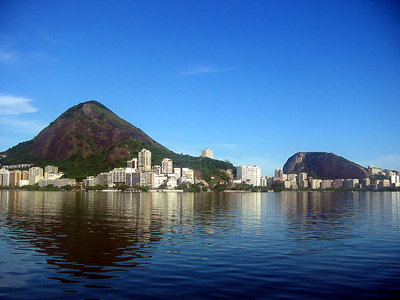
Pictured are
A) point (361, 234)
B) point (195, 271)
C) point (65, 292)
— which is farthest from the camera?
point (361, 234)

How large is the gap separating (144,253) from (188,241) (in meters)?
5.53

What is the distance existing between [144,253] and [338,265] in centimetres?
1151

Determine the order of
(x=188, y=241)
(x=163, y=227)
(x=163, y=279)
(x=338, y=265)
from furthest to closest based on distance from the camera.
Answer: (x=163, y=227), (x=188, y=241), (x=338, y=265), (x=163, y=279)

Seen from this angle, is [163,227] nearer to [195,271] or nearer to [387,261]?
[195,271]

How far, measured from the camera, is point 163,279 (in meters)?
16.7

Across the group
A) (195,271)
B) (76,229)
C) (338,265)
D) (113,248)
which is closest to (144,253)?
(113,248)

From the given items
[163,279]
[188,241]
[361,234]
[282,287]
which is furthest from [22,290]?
[361,234]

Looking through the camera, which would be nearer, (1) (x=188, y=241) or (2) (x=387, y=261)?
(2) (x=387, y=261)

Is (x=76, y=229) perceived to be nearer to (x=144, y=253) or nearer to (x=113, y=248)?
(x=113, y=248)

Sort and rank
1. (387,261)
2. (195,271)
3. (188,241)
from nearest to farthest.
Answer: (195,271)
(387,261)
(188,241)

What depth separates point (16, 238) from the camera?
27.6 meters

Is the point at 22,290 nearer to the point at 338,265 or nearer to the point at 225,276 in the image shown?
the point at 225,276

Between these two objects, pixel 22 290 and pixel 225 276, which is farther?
pixel 225 276

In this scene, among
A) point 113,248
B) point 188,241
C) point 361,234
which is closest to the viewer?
point 113,248
